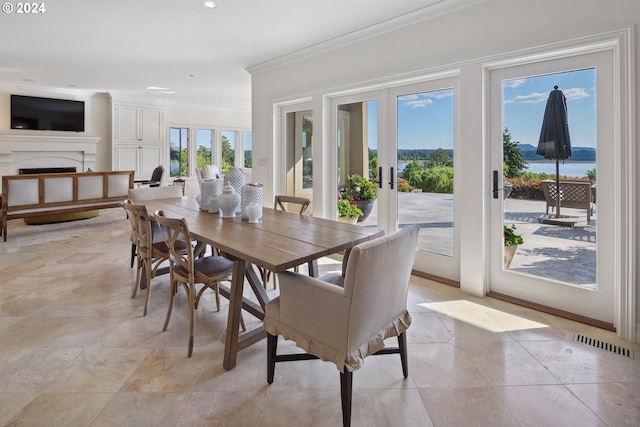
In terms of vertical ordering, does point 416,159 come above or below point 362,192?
above

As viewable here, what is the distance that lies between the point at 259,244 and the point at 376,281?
738 millimetres

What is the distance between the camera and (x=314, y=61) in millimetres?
4496

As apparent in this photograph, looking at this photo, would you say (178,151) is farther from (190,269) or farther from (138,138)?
(190,269)

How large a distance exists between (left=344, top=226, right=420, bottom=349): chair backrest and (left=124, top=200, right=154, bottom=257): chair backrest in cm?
177

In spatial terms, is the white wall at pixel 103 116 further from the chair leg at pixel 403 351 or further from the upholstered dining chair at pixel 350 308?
the chair leg at pixel 403 351

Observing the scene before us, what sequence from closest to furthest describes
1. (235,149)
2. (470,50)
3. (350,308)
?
(350,308)
(470,50)
(235,149)

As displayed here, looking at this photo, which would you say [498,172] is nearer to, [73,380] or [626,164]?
[626,164]

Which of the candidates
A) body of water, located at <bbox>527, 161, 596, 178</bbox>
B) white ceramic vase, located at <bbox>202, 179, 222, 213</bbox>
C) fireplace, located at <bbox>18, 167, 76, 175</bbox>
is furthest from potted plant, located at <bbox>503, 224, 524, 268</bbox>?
fireplace, located at <bbox>18, 167, 76, 175</bbox>

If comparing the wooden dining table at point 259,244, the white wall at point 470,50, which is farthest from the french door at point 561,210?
the wooden dining table at point 259,244

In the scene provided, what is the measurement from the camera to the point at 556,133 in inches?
109

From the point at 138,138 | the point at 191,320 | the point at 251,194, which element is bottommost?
the point at 191,320

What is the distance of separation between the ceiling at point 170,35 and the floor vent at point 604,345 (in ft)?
8.93

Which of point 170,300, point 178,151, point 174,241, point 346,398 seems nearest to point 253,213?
point 174,241

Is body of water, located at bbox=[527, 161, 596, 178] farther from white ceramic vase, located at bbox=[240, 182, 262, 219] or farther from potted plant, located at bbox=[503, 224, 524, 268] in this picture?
white ceramic vase, located at bbox=[240, 182, 262, 219]
